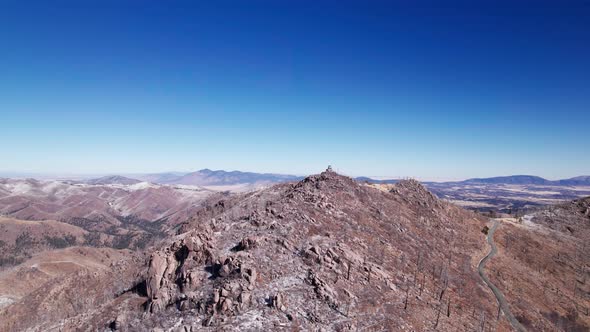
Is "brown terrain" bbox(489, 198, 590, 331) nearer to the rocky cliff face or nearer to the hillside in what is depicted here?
the hillside

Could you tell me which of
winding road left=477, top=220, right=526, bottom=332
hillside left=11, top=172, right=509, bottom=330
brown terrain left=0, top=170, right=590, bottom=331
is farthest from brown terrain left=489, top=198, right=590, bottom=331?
hillside left=11, top=172, right=509, bottom=330

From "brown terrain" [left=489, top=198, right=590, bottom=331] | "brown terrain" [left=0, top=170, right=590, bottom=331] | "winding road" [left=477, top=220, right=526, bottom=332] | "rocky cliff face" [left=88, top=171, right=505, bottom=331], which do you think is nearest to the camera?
"rocky cliff face" [left=88, top=171, right=505, bottom=331]

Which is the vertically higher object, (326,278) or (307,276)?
(307,276)

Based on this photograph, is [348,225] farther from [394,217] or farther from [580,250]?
[580,250]

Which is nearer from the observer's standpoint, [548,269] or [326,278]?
[326,278]

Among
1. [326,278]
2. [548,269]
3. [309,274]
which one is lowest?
[548,269]

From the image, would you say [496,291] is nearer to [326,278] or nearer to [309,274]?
[326,278]

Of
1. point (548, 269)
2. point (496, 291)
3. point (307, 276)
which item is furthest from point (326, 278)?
point (548, 269)

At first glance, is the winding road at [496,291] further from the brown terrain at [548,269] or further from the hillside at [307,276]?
the hillside at [307,276]
